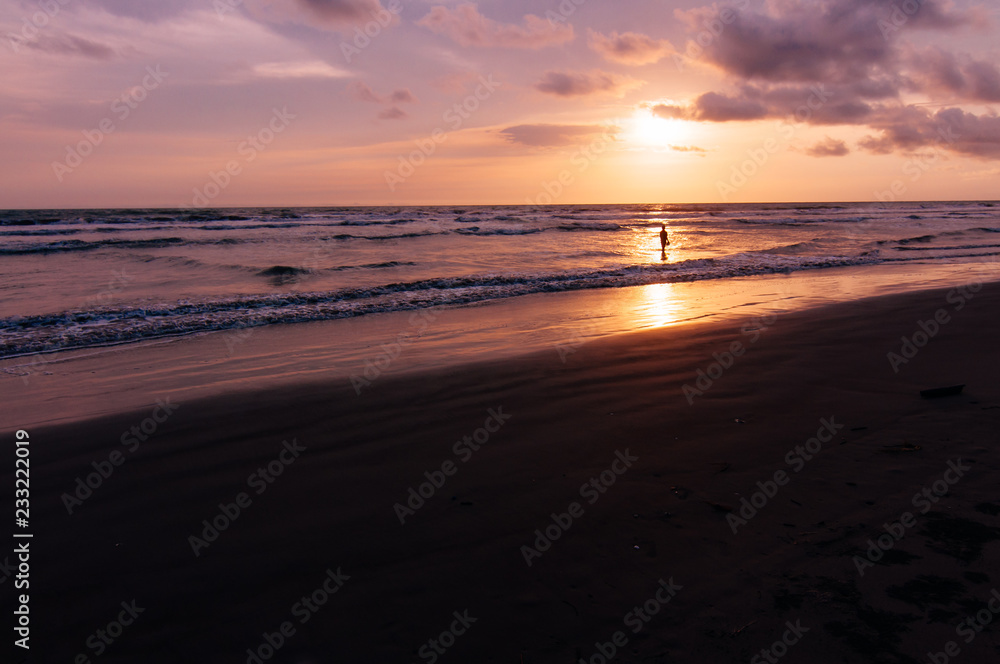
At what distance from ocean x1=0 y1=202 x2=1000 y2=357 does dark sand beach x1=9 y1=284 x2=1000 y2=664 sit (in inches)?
238

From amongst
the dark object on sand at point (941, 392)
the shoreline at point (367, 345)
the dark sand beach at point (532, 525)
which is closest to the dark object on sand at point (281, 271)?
the shoreline at point (367, 345)

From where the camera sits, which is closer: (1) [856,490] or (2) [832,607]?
(2) [832,607]

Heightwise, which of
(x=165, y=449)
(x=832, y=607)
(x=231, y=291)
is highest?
(x=231, y=291)

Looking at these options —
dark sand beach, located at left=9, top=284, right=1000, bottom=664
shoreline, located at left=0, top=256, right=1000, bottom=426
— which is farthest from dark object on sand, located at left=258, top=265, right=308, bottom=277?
dark sand beach, located at left=9, top=284, right=1000, bottom=664

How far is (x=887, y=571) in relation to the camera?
9.72 feet

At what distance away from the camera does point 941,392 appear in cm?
545

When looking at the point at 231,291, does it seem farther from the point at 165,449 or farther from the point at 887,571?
the point at 887,571

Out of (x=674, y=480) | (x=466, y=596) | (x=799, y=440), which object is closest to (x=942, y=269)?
(x=799, y=440)

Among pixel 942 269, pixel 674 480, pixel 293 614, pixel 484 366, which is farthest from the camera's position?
pixel 942 269

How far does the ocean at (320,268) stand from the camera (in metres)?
11.3

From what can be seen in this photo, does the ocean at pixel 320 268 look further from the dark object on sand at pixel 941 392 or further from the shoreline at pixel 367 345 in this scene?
the dark object on sand at pixel 941 392

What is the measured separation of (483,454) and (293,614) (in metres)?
2.05

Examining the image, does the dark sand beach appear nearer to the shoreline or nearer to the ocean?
the shoreline

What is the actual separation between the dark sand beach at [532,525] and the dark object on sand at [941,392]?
0.09 metres
